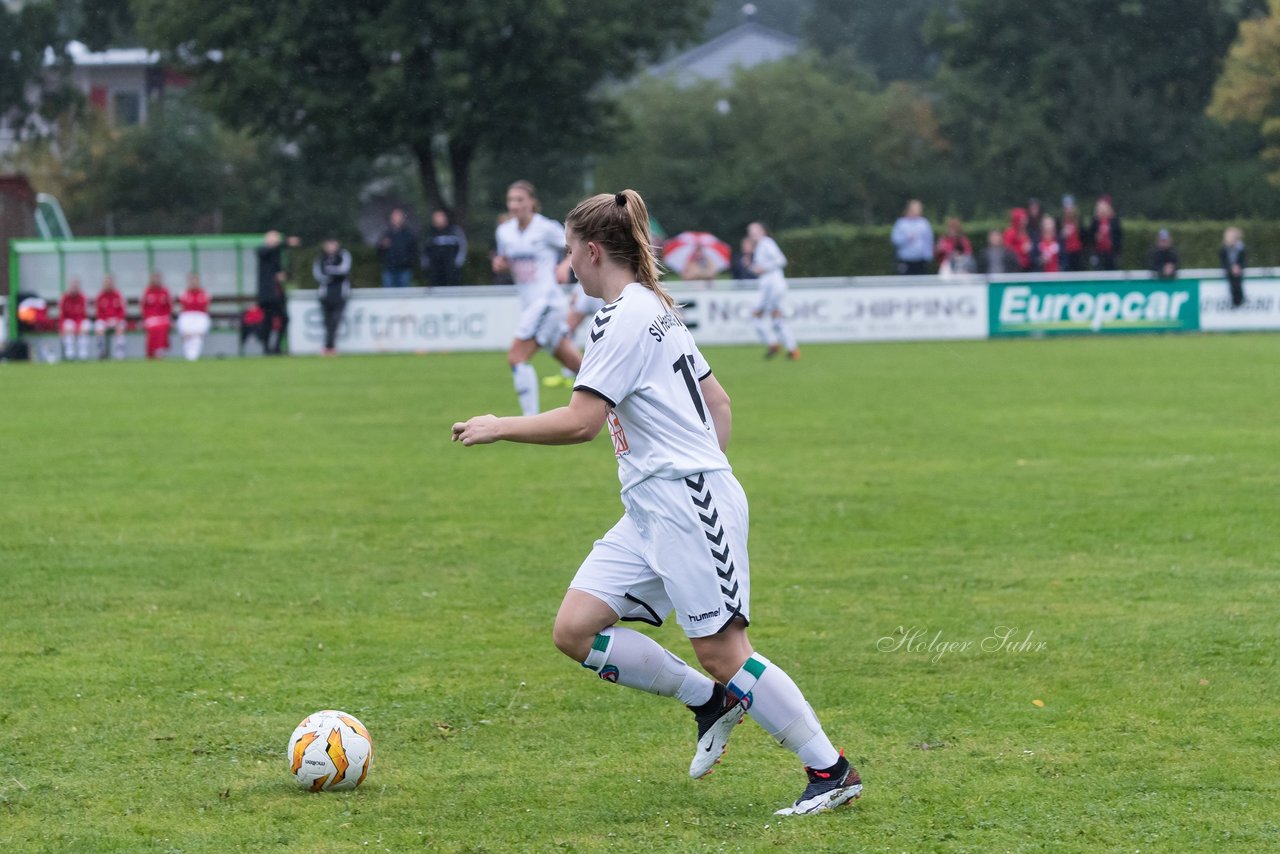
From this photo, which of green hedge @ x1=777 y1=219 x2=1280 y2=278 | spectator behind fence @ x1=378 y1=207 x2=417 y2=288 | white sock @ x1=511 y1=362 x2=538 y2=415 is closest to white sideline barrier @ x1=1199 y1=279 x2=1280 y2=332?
green hedge @ x1=777 y1=219 x2=1280 y2=278

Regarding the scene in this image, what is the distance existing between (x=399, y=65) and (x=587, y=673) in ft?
117

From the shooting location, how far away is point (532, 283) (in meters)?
16.8

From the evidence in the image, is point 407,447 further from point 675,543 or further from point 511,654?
point 675,543

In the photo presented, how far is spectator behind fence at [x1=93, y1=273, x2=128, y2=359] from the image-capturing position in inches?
1182

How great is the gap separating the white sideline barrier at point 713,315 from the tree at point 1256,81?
1074 inches

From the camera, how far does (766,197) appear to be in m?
66.4

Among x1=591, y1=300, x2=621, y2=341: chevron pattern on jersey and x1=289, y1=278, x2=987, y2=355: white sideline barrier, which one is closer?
x1=591, y1=300, x2=621, y2=341: chevron pattern on jersey

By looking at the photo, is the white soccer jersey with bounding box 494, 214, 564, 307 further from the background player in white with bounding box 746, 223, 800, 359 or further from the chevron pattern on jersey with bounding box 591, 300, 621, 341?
the chevron pattern on jersey with bounding box 591, 300, 621, 341

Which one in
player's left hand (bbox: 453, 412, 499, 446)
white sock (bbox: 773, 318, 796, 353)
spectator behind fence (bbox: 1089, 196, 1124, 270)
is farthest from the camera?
spectator behind fence (bbox: 1089, 196, 1124, 270)

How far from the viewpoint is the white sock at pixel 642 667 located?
508cm

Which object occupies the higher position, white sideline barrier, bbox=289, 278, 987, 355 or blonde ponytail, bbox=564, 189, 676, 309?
blonde ponytail, bbox=564, 189, 676, 309

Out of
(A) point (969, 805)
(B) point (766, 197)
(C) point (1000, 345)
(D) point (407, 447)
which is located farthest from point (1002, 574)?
(B) point (766, 197)

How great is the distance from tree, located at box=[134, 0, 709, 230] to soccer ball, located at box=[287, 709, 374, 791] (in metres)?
35.3

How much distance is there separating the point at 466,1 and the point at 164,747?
36.4 m
